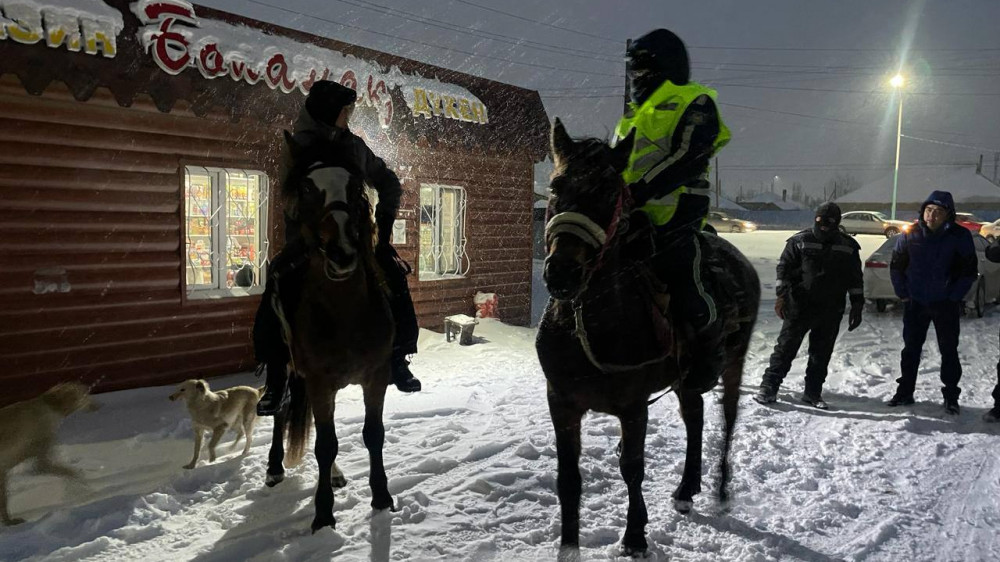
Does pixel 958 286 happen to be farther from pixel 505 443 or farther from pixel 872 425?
pixel 505 443

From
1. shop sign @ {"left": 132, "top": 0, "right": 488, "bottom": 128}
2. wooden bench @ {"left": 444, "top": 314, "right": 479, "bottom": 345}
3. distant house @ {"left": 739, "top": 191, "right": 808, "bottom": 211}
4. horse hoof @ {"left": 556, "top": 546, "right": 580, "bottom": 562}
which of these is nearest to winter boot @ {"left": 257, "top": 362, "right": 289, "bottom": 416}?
horse hoof @ {"left": 556, "top": 546, "right": 580, "bottom": 562}

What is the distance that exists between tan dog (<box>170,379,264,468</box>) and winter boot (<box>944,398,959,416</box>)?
7.25 m

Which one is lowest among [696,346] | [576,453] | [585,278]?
[576,453]

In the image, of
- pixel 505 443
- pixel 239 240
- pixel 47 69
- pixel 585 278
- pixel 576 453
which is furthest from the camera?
pixel 239 240

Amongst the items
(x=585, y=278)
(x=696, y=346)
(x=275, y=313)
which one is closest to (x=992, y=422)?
(x=696, y=346)

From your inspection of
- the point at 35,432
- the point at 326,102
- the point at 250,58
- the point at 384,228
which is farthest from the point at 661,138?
the point at 250,58

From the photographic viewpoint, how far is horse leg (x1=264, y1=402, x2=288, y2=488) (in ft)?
15.4

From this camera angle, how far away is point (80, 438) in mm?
5664

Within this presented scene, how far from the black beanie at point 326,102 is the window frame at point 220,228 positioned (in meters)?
4.55

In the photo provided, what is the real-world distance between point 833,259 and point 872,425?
203 cm

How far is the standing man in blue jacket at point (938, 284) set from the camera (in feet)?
22.3

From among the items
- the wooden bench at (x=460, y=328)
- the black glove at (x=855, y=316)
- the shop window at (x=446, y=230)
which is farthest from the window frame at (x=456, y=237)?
the black glove at (x=855, y=316)

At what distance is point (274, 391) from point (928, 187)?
7193 centimetres

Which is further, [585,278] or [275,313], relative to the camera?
[275,313]
